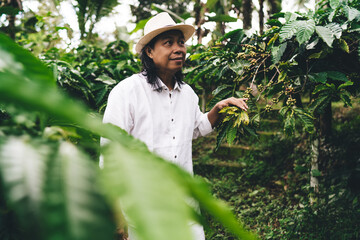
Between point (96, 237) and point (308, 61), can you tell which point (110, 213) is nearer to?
point (96, 237)

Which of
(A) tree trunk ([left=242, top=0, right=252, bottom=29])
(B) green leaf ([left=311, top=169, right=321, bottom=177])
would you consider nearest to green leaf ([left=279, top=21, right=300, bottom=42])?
(B) green leaf ([left=311, top=169, right=321, bottom=177])

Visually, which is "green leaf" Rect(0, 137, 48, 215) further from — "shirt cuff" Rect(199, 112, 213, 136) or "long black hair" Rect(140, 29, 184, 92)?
"shirt cuff" Rect(199, 112, 213, 136)

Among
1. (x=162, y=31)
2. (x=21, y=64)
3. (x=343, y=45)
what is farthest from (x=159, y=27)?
(x=21, y=64)

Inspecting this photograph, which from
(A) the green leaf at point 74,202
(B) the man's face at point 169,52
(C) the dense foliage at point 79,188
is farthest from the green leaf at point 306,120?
(A) the green leaf at point 74,202

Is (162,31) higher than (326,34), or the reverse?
(162,31)

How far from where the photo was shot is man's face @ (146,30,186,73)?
1.69m

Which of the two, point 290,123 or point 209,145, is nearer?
point 290,123

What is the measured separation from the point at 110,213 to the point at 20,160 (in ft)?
0.34

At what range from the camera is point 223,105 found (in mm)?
1606

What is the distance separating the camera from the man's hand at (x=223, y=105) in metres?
1.43

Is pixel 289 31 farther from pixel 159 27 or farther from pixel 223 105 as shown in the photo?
pixel 159 27

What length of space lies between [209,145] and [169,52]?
2.85 meters

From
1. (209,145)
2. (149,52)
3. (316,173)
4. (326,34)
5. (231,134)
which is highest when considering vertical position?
(149,52)

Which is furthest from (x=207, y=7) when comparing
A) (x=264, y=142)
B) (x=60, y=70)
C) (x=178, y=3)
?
(x=178, y=3)
